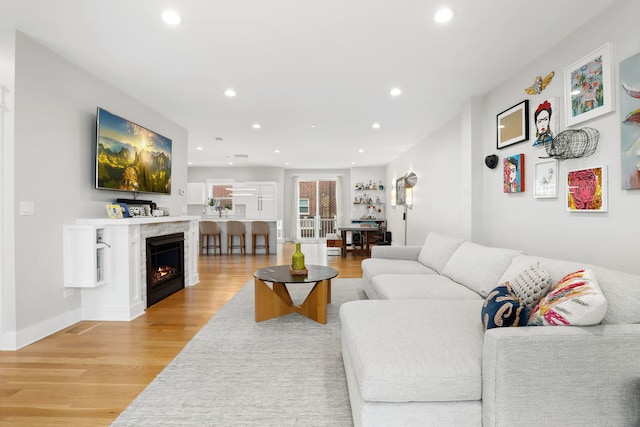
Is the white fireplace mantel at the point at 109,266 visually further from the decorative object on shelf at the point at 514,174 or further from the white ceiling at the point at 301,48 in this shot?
the decorative object on shelf at the point at 514,174

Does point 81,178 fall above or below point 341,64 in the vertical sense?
below

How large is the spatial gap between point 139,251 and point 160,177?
1363 millimetres

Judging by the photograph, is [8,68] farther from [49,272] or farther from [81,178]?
[49,272]

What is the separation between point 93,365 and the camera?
2.31m

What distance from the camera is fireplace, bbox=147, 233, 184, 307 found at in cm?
376

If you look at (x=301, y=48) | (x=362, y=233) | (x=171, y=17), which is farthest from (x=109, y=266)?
(x=362, y=233)

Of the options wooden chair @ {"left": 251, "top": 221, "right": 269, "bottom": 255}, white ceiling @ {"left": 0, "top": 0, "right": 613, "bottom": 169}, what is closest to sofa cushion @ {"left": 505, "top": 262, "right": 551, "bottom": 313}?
white ceiling @ {"left": 0, "top": 0, "right": 613, "bottom": 169}

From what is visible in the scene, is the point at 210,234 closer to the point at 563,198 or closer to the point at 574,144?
the point at 563,198

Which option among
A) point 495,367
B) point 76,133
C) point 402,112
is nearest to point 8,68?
point 76,133

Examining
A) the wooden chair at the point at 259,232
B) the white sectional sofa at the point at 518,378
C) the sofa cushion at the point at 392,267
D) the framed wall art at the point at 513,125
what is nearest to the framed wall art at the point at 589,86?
the framed wall art at the point at 513,125

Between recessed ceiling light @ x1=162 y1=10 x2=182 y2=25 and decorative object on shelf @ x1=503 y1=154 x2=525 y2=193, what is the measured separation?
3326mm

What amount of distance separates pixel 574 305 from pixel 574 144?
64.3 inches

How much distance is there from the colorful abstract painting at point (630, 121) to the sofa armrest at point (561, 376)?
3.82ft

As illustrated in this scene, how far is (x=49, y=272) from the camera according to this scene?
2.86 metres
